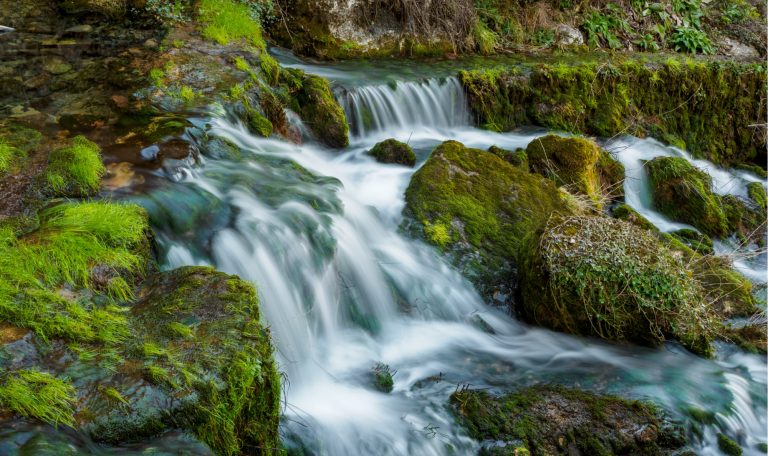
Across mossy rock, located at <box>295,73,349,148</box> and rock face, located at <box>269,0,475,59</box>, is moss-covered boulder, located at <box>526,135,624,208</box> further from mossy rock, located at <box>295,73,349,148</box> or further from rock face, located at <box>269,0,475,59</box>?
rock face, located at <box>269,0,475,59</box>

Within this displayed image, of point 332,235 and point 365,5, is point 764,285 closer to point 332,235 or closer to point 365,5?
point 332,235

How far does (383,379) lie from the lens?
4551mm

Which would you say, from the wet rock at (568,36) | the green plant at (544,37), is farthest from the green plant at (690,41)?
the green plant at (544,37)

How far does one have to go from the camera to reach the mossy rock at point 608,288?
17.0 ft

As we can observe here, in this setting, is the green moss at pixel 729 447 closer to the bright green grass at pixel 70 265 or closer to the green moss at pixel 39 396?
the bright green grass at pixel 70 265

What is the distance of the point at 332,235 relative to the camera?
5500 millimetres

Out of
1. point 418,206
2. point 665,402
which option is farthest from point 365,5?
point 665,402

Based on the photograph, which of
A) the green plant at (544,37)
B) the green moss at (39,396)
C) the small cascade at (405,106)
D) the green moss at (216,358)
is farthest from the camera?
the green plant at (544,37)

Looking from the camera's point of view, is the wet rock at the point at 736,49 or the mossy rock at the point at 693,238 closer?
the mossy rock at the point at 693,238

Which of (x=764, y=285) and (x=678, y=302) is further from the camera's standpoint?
(x=764, y=285)

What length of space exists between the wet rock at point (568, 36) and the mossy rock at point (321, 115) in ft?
24.6

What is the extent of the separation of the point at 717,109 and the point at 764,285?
6.00 metres

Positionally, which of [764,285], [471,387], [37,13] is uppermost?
[37,13]

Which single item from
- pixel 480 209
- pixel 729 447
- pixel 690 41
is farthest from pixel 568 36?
pixel 729 447
